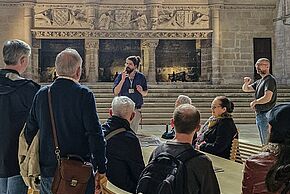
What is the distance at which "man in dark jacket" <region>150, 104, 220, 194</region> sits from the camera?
6.84 ft

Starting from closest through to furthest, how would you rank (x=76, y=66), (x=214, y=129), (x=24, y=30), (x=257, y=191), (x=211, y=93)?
(x=257, y=191) → (x=76, y=66) → (x=214, y=129) → (x=211, y=93) → (x=24, y=30)

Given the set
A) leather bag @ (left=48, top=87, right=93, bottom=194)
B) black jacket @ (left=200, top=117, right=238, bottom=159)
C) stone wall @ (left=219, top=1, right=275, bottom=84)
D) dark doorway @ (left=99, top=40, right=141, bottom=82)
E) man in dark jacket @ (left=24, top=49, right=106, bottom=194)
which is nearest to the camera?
leather bag @ (left=48, top=87, right=93, bottom=194)

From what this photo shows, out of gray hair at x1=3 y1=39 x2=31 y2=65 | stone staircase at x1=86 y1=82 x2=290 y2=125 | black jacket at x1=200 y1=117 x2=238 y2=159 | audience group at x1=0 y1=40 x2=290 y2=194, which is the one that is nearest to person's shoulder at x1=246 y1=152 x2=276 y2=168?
audience group at x1=0 y1=40 x2=290 y2=194

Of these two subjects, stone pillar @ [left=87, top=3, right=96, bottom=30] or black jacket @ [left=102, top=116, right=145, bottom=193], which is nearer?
black jacket @ [left=102, top=116, right=145, bottom=193]

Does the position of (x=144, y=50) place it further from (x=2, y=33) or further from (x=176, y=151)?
(x=176, y=151)

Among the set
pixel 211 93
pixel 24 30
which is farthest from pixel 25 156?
pixel 24 30

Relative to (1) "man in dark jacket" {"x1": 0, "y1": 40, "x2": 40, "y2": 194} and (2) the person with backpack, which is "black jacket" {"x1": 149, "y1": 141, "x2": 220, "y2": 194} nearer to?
(2) the person with backpack

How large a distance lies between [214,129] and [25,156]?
2021 millimetres

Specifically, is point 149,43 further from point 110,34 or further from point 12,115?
point 12,115

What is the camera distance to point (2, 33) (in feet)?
52.9

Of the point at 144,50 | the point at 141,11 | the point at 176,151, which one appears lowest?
the point at 176,151

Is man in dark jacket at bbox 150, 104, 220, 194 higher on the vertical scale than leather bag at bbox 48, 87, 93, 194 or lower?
higher

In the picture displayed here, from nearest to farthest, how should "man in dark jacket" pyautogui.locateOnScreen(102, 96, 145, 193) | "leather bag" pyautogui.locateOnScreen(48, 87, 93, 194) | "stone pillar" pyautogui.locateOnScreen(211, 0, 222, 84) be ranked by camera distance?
"leather bag" pyautogui.locateOnScreen(48, 87, 93, 194), "man in dark jacket" pyautogui.locateOnScreen(102, 96, 145, 193), "stone pillar" pyautogui.locateOnScreen(211, 0, 222, 84)

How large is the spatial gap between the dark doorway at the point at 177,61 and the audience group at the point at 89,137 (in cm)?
1396
